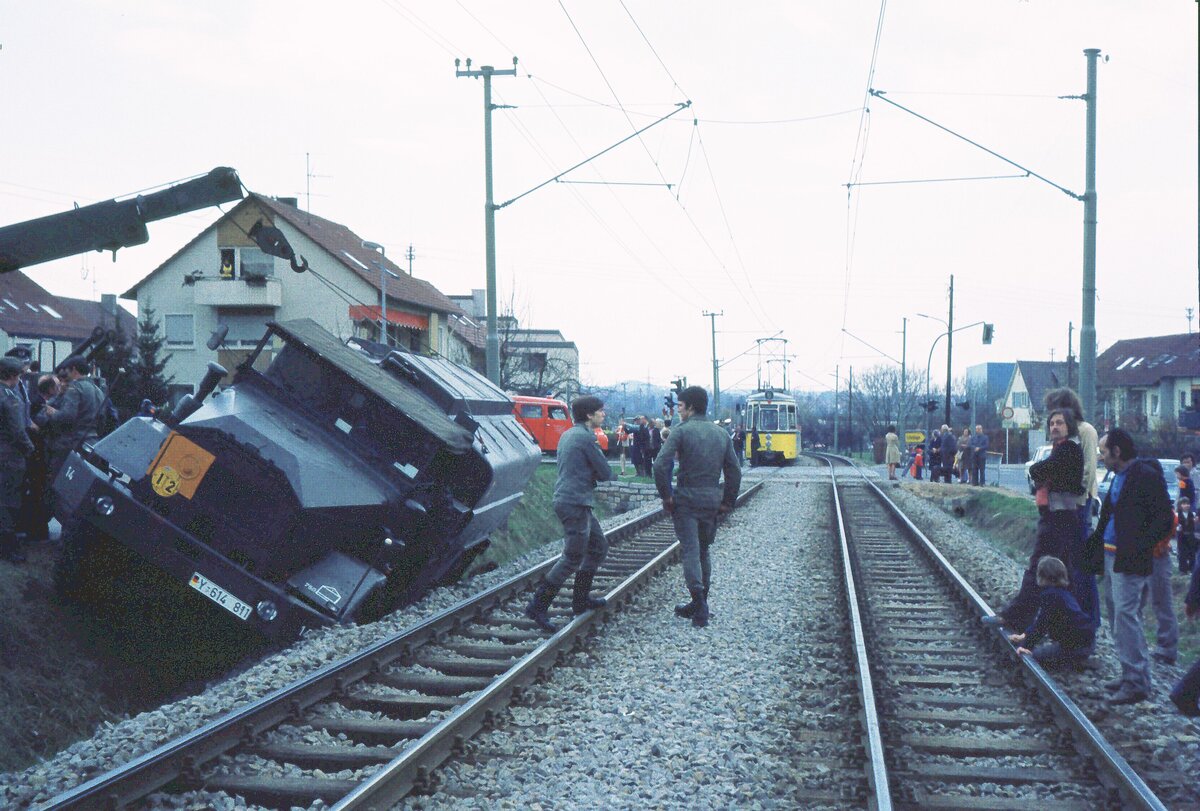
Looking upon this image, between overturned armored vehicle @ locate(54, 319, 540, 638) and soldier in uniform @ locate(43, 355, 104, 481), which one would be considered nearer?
overturned armored vehicle @ locate(54, 319, 540, 638)

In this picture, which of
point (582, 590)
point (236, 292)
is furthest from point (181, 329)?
point (582, 590)

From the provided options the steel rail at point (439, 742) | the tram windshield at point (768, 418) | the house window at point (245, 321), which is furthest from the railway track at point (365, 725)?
the house window at point (245, 321)

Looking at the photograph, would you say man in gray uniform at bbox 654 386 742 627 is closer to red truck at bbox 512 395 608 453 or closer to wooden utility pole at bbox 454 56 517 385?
wooden utility pole at bbox 454 56 517 385

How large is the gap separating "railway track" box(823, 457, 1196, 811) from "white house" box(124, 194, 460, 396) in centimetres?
4166

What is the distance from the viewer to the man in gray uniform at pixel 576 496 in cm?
927

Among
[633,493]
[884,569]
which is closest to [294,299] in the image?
[633,493]

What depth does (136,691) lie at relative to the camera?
9.45 meters

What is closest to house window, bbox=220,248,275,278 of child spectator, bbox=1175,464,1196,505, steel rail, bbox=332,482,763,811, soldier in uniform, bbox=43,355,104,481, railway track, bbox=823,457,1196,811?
soldier in uniform, bbox=43,355,104,481

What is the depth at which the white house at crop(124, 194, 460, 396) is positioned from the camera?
49.8 meters

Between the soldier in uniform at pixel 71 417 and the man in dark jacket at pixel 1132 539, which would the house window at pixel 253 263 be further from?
the man in dark jacket at pixel 1132 539

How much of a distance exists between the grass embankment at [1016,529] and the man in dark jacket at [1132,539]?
2.29 m

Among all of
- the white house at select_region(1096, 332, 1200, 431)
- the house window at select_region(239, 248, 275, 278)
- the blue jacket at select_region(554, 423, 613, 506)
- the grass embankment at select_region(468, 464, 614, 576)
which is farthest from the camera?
the white house at select_region(1096, 332, 1200, 431)

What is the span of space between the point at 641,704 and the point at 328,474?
3324 mm

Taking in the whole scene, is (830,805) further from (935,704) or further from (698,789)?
(935,704)
